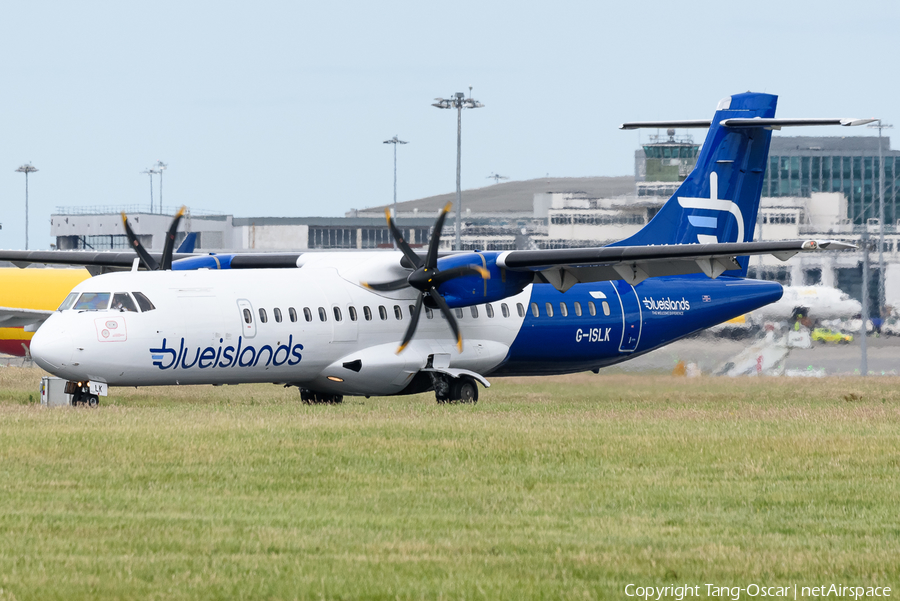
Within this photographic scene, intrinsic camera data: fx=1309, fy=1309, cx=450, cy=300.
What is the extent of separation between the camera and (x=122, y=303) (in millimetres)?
21750

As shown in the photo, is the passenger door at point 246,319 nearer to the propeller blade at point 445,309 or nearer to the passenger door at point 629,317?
the propeller blade at point 445,309

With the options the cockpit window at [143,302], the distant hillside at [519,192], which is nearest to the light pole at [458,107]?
the cockpit window at [143,302]

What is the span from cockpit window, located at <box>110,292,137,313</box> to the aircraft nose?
108cm

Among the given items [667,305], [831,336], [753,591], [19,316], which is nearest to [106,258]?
[19,316]

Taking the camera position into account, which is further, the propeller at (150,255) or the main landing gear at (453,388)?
the main landing gear at (453,388)

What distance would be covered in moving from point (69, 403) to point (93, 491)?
30.8 feet

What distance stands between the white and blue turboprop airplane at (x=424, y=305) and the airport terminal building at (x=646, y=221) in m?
53.1

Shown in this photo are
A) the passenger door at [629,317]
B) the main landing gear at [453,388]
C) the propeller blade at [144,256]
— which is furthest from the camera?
the passenger door at [629,317]

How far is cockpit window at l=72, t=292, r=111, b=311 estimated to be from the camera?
70.9 ft

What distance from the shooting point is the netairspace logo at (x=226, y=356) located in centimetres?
2188

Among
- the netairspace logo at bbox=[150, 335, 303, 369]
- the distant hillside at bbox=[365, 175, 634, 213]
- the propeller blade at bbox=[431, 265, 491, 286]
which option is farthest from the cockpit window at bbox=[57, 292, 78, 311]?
the distant hillside at bbox=[365, 175, 634, 213]

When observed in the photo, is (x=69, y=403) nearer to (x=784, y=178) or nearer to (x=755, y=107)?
(x=755, y=107)

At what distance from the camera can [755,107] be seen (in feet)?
96.8

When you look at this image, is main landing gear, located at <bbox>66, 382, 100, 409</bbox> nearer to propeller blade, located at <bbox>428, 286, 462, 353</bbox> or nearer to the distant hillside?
propeller blade, located at <bbox>428, 286, 462, 353</bbox>
